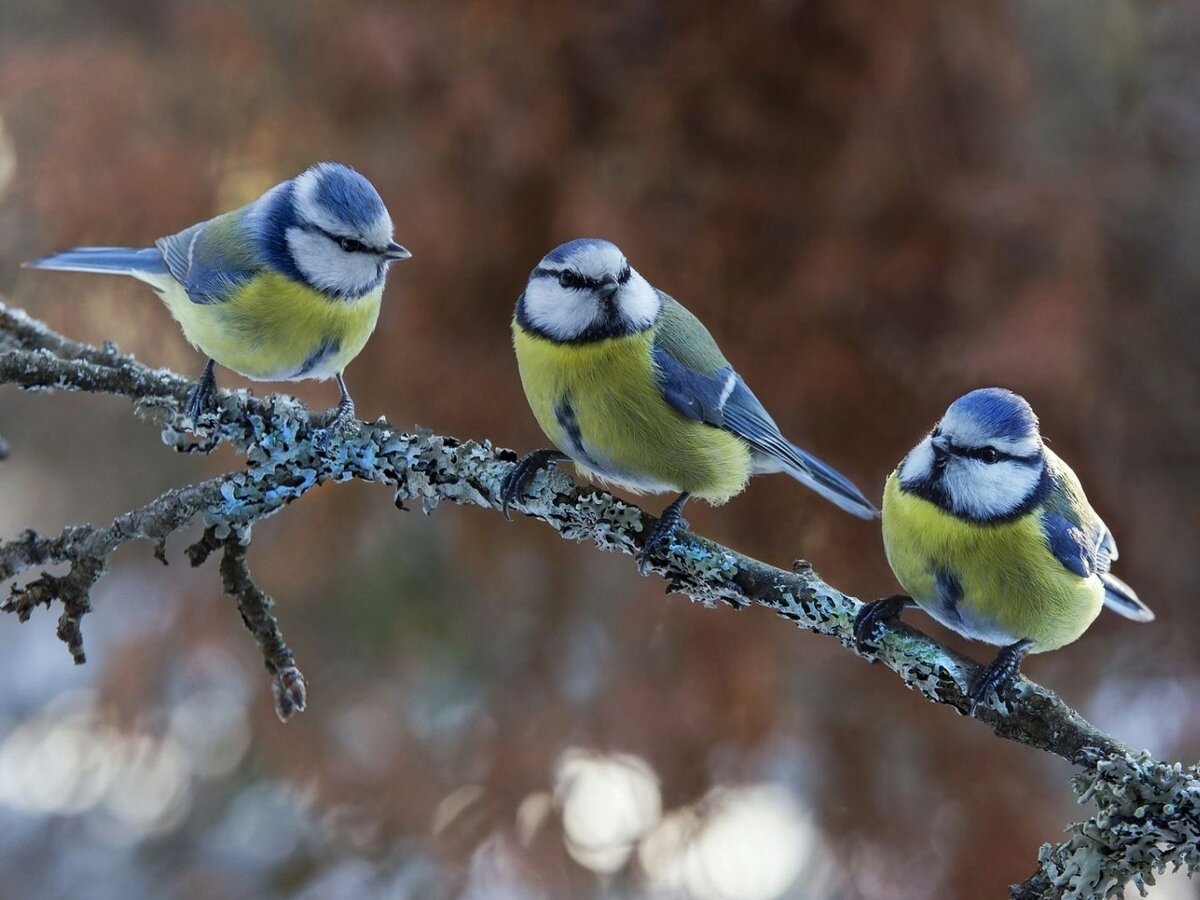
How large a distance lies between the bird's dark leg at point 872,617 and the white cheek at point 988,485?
0.12 metres

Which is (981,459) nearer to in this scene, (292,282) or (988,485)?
(988,485)

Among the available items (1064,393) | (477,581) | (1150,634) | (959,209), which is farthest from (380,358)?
(1150,634)

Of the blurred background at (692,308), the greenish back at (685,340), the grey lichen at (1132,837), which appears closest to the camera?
the grey lichen at (1132,837)

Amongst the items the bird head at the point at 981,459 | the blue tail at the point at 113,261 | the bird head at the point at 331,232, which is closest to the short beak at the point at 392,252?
the bird head at the point at 331,232

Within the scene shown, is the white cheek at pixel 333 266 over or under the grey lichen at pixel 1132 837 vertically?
over

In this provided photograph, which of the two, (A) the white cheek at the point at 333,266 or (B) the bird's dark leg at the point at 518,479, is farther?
(A) the white cheek at the point at 333,266

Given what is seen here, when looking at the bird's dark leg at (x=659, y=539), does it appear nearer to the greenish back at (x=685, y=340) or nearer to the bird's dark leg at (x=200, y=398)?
the greenish back at (x=685, y=340)

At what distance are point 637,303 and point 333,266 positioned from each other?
0.90 ft

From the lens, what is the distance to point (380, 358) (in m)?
1.86

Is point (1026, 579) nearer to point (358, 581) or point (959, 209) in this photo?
point (959, 209)

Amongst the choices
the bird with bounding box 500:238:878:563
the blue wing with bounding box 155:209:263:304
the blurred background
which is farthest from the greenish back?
the blurred background

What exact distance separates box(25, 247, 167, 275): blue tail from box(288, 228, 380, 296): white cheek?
0.23 meters

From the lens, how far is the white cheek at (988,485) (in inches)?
33.1

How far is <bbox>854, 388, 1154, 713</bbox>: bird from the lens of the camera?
0.84 metres
